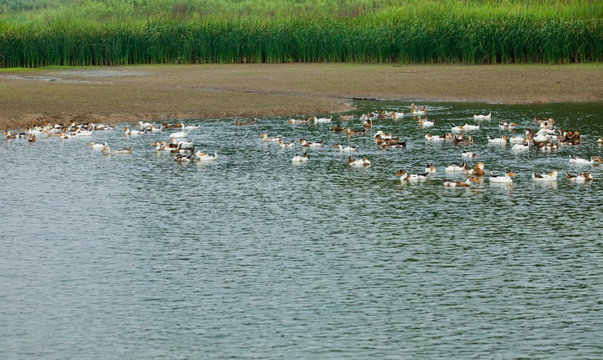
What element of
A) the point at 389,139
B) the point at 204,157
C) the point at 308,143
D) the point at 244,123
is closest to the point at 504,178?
the point at 389,139

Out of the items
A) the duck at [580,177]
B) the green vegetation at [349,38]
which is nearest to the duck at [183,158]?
the duck at [580,177]

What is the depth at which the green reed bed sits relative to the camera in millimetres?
41906

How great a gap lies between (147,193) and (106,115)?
1344 centimetres

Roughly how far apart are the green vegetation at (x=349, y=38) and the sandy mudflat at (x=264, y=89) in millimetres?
1579

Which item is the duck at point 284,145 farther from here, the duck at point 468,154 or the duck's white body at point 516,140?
the duck's white body at point 516,140

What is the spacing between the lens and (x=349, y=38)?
47219 mm

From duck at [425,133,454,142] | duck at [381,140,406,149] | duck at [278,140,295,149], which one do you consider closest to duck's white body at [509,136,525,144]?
duck at [425,133,454,142]

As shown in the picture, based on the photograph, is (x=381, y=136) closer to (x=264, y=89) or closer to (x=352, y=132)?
(x=352, y=132)

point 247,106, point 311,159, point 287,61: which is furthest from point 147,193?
point 287,61

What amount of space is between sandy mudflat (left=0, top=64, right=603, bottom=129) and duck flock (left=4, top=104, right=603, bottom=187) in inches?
101

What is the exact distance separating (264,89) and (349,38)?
11357 mm

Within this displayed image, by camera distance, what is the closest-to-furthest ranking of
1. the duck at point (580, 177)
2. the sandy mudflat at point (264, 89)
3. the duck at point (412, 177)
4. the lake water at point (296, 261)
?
the lake water at point (296, 261)
the duck at point (580, 177)
the duck at point (412, 177)
the sandy mudflat at point (264, 89)

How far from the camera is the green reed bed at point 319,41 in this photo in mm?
41906

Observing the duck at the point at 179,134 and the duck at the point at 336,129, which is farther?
the duck at the point at 336,129
